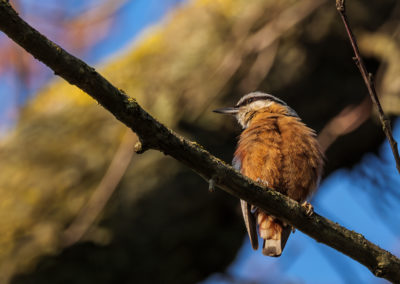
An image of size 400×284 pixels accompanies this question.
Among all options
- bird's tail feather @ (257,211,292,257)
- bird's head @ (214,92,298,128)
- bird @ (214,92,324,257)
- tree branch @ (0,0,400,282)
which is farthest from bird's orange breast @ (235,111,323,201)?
tree branch @ (0,0,400,282)

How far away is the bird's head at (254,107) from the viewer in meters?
4.55

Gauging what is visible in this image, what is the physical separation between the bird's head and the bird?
53 centimetres

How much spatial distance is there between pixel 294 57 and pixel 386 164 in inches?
51.9

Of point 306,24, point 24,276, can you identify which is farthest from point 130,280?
point 306,24

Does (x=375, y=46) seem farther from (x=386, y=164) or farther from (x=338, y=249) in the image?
(x=338, y=249)

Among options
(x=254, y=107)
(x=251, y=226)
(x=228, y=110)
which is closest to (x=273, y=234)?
(x=251, y=226)

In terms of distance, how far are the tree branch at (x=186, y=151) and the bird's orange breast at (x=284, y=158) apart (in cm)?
89

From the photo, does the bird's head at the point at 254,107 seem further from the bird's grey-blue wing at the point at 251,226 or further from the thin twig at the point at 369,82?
the thin twig at the point at 369,82

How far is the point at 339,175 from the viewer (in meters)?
5.63

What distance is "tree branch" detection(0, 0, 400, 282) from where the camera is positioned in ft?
7.06

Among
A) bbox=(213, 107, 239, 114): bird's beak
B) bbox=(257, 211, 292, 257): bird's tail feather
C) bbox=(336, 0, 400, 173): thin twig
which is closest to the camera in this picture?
bbox=(336, 0, 400, 173): thin twig

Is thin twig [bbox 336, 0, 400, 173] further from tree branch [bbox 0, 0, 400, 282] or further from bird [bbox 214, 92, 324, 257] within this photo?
bird [bbox 214, 92, 324, 257]

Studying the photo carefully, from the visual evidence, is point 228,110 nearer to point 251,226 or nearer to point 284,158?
point 284,158

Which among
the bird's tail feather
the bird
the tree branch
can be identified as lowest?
the tree branch
